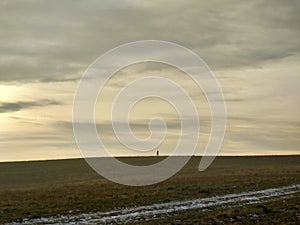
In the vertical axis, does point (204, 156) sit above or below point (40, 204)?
above

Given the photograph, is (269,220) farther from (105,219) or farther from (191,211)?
(105,219)

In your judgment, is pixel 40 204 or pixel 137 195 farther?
pixel 137 195

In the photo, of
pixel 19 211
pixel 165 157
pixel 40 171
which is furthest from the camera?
pixel 165 157

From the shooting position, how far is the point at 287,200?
108 ft

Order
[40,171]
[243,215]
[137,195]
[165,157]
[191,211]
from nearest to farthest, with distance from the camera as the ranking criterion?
[243,215] → [191,211] → [137,195] → [40,171] → [165,157]

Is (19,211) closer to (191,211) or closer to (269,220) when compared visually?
(191,211)

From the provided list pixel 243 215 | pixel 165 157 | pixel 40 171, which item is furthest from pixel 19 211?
pixel 165 157

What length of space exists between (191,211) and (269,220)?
5227 millimetres

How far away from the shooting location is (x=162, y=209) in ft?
99.6

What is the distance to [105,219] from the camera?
2725cm

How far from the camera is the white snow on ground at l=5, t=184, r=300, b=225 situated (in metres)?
27.3

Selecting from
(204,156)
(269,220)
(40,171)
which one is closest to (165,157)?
(204,156)

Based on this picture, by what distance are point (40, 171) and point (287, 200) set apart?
5711 centimetres

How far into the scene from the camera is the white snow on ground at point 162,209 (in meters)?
27.3
